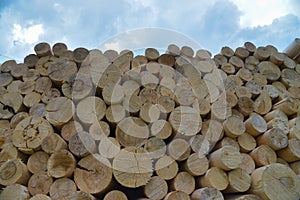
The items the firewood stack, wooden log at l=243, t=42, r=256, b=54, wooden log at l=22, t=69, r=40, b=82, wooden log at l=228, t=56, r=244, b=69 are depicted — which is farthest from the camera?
wooden log at l=243, t=42, r=256, b=54

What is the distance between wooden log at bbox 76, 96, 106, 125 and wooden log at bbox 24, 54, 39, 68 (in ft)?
2.63

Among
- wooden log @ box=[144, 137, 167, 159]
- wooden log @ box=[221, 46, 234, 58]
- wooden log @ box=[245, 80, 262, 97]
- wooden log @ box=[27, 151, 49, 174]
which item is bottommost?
wooden log @ box=[144, 137, 167, 159]

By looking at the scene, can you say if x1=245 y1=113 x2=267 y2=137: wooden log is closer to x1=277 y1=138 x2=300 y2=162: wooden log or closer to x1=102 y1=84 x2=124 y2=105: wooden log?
x1=277 y1=138 x2=300 y2=162: wooden log

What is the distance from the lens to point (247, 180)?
185 centimetres

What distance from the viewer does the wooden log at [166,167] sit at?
6.07 ft

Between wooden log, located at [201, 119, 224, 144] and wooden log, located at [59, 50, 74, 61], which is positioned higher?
wooden log, located at [59, 50, 74, 61]

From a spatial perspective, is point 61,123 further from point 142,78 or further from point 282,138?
point 282,138

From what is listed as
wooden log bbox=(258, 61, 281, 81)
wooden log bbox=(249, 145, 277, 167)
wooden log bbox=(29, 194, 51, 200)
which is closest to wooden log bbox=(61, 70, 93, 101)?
wooden log bbox=(29, 194, 51, 200)

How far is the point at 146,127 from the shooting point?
6.56 feet

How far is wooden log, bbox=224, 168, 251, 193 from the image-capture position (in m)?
1.83

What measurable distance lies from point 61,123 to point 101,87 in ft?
1.28

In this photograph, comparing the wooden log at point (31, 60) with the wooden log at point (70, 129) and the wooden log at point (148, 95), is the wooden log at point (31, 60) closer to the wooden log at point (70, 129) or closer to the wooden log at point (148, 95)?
the wooden log at point (70, 129)

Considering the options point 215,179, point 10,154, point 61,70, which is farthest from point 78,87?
point 215,179

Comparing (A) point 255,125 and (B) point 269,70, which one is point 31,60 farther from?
(B) point 269,70
